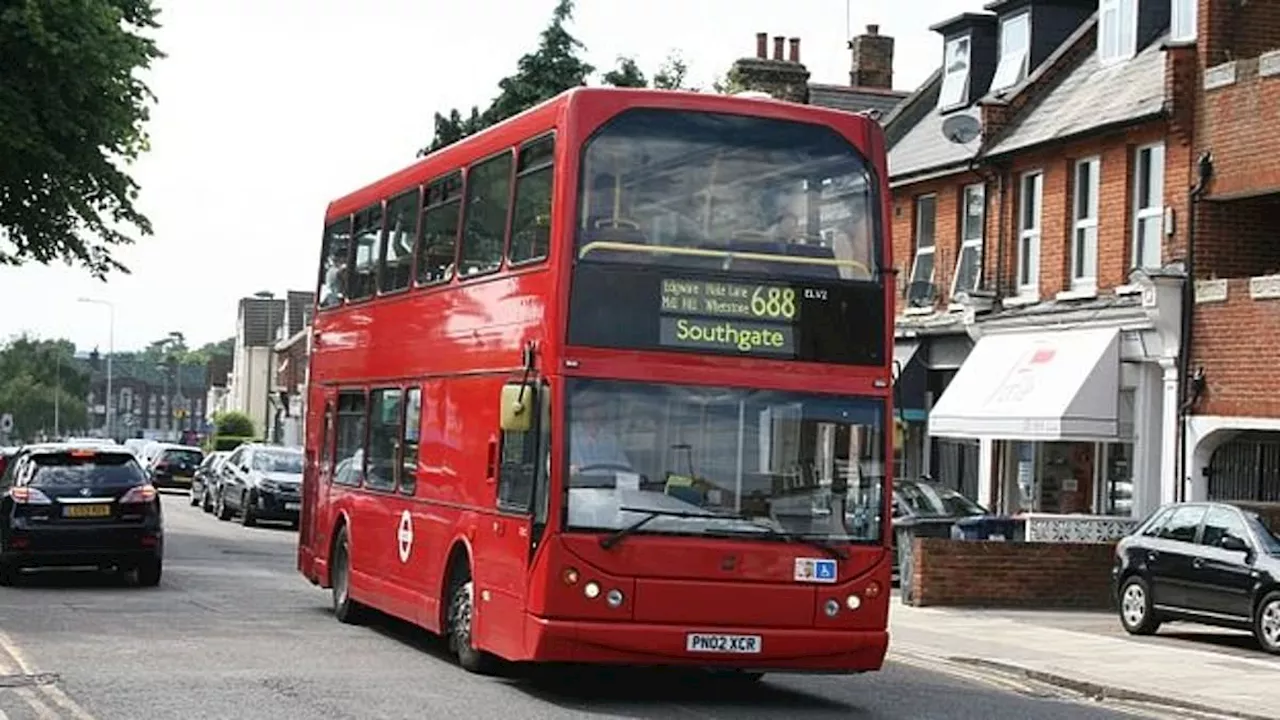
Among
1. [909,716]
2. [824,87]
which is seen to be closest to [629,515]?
[909,716]

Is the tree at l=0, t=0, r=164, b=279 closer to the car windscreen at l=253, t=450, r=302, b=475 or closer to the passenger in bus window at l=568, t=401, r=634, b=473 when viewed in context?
the car windscreen at l=253, t=450, r=302, b=475

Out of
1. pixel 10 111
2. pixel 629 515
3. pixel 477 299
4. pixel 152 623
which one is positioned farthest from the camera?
pixel 10 111

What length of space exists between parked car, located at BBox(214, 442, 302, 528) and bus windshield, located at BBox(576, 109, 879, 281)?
27.4 metres

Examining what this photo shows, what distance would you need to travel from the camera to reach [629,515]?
14.1 meters

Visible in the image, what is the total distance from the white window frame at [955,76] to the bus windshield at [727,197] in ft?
79.0

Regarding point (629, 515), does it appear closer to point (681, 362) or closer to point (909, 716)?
point (681, 362)

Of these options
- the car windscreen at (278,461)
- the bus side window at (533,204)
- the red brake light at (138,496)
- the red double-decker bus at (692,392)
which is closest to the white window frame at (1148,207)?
the red brake light at (138,496)

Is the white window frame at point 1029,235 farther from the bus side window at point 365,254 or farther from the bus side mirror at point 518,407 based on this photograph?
the bus side mirror at point 518,407

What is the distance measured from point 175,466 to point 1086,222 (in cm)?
3676

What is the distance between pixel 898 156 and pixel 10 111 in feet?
51.8

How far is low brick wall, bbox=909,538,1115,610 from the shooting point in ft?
86.4

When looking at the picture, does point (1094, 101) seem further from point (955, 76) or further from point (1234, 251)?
point (955, 76)

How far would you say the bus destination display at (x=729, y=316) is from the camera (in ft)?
47.1

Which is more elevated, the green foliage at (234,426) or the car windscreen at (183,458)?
the green foliage at (234,426)
